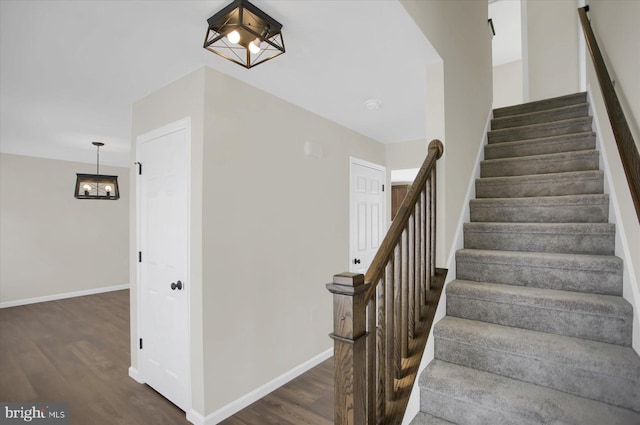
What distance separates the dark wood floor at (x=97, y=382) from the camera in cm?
229

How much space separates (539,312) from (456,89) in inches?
65.3

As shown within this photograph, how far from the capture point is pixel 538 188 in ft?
7.77

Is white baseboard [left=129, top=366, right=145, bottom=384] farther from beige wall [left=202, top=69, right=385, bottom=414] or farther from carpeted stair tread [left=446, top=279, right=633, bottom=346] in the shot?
carpeted stair tread [left=446, top=279, right=633, bottom=346]

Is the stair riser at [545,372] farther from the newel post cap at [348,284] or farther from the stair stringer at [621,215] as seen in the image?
the newel post cap at [348,284]

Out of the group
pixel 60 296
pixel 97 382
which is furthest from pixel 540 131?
pixel 60 296

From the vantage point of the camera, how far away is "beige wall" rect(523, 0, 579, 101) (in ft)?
14.1

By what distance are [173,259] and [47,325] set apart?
356 centimetres

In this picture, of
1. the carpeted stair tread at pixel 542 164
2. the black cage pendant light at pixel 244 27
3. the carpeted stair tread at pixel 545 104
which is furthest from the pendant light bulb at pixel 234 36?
the carpeted stair tread at pixel 545 104

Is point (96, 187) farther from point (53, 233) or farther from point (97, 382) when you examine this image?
point (97, 382)

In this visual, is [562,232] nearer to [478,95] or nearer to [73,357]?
[478,95]

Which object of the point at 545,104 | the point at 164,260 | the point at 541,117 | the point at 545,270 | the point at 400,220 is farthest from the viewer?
the point at 545,104

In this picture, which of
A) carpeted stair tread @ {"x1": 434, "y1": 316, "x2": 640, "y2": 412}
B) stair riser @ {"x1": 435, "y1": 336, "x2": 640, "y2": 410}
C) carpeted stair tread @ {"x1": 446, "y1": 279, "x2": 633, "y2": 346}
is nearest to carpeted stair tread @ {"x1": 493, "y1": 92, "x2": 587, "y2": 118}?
carpeted stair tread @ {"x1": 446, "y1": 279, "x2": 633, "y2": 346}

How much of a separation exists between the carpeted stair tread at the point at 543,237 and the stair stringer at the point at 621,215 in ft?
0.26

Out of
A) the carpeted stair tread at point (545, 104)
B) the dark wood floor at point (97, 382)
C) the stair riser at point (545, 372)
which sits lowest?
the dark wood floor at point (97, 382)
